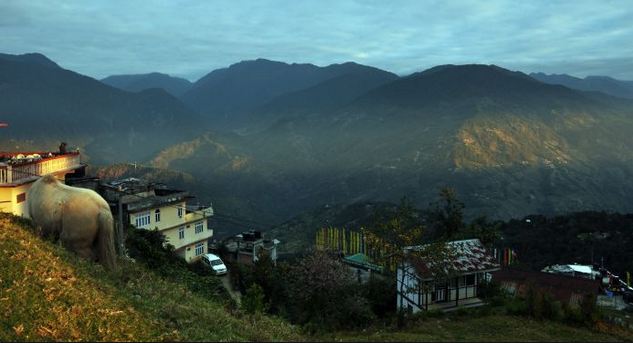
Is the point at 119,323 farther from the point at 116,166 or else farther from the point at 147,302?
the point at 116,166

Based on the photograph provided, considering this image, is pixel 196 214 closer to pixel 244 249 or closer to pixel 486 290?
pixel 244 249

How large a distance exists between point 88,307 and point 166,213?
32.6 meters

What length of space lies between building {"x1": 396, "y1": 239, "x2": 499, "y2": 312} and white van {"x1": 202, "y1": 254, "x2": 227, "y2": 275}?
1504 cm

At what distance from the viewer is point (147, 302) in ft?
36.7

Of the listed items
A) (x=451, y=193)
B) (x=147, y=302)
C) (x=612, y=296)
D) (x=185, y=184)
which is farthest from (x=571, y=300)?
(x=185, y=184)

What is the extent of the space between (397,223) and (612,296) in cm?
2920

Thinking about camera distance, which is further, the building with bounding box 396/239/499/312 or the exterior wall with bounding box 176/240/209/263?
the exterior wall with bounding box 176/240/209/263

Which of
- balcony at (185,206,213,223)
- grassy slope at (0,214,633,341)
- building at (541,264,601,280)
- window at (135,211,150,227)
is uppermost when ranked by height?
grassy slope at (0,214,633,341)

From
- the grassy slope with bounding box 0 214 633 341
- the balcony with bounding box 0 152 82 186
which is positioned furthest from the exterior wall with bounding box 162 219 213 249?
the grassy slope with bounding box 0 214 633 341

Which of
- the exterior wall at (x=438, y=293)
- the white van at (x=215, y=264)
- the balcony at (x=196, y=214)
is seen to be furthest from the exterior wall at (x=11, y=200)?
the exterior wall at (x=438, y=293)

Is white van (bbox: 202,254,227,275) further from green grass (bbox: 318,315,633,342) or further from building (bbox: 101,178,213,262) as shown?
green grass (bbox: 318,315,633,342)

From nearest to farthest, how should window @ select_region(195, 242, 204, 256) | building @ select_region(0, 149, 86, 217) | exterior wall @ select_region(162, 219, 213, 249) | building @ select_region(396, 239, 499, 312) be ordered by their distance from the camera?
1. building @ select_region(0, 149, 86, 217)
2. building @ select_region(396, 239, 499, 312)
3. exterior wall @ select_region(162, 219, 213, 249)
4. window @ select_region(195, 242, 204, 256)

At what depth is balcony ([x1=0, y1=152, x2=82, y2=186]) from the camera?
2300 centimetres

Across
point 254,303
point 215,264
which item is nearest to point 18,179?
point 254,303
